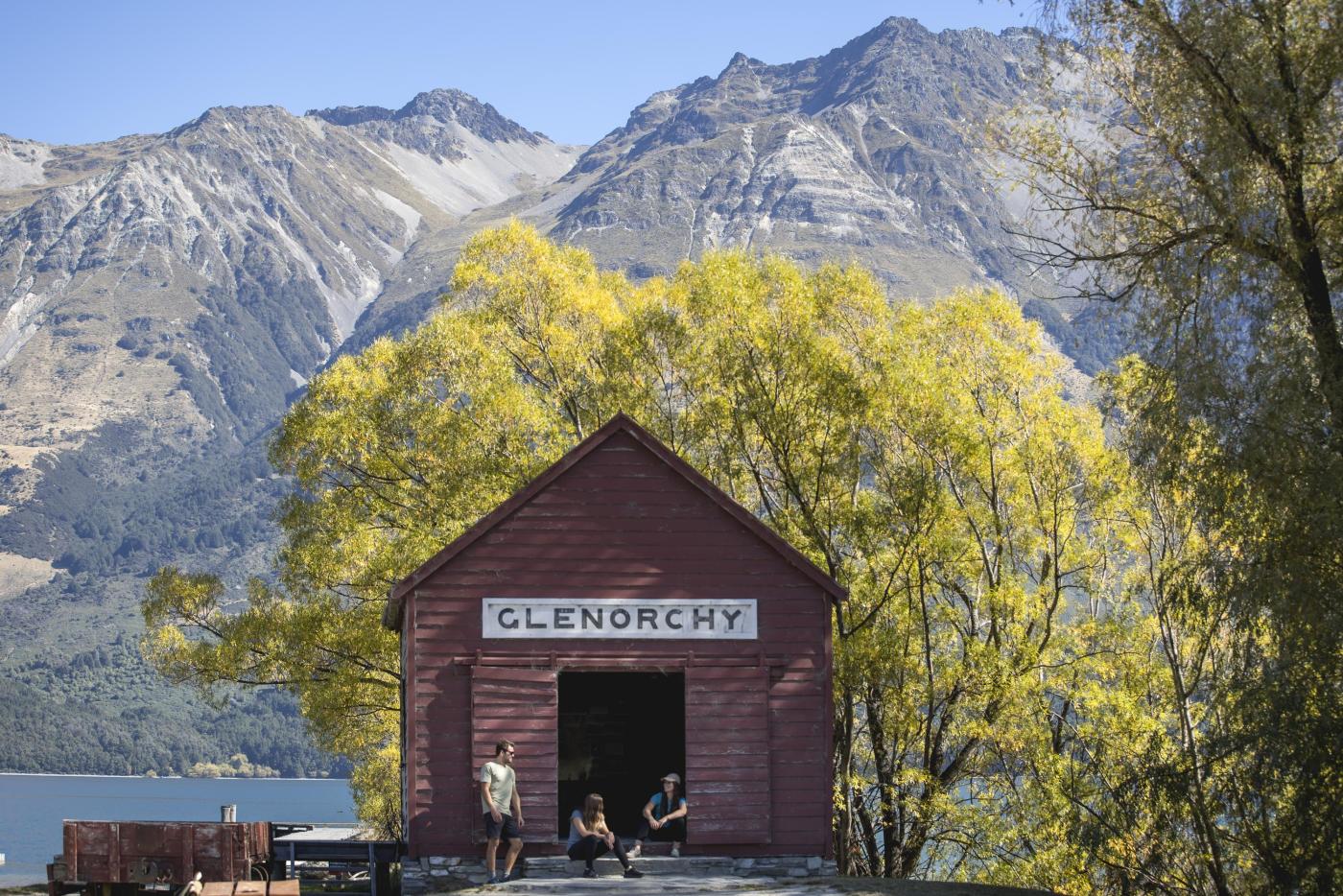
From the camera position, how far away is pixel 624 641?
23.1 metres

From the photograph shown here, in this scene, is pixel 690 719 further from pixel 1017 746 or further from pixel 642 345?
pixel 642 345

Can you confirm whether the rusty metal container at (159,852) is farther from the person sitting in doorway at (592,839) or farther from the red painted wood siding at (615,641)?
the person sitting in doorway at (592,839)

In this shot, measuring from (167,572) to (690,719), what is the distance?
20764 millimetres

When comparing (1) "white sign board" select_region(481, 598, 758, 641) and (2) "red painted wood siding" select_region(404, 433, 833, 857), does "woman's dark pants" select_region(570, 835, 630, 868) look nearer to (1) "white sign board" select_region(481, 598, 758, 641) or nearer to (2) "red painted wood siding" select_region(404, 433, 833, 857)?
(2) "red painted wood siding" select_region(404, 433, 833, 857)

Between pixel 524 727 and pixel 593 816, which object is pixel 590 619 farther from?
pixel 593 816

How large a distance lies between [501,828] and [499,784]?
0.60m

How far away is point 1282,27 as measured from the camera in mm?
16938

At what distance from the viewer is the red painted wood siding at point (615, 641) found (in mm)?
22859

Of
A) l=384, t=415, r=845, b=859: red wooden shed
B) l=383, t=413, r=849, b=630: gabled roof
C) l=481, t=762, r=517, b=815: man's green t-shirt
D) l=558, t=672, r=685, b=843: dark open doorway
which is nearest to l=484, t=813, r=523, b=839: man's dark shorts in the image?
l=481, t=762, r=517, b=815: man's green t-shirt

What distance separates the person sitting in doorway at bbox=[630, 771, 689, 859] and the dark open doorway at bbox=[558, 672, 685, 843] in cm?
738

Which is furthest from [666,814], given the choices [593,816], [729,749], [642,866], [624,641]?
[624,641]

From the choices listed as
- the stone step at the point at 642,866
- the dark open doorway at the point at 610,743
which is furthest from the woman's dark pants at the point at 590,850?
the dark open doorway at the point at 610,743

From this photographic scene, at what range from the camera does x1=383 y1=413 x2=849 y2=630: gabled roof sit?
2311 cm

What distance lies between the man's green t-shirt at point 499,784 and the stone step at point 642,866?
1297mm
